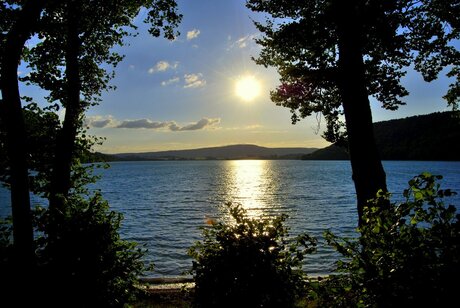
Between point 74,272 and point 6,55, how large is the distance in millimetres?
4507

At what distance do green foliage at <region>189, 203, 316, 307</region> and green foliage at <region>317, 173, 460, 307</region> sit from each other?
1094 mm

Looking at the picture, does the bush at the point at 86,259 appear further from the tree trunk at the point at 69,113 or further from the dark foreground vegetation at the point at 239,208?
the tree trunk at the point at 69,113

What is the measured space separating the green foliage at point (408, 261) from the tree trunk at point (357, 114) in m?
5.64

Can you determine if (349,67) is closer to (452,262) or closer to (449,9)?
(449,9)

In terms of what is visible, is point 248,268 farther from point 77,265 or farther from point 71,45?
point 71,45

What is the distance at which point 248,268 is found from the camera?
5.59m

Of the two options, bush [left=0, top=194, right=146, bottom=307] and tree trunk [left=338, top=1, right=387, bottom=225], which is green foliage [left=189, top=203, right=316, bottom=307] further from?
tree trunk [left=338, top=1, right=387, bottom=225]

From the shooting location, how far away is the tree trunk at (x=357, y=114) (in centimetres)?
1004

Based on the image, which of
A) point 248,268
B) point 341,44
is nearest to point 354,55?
point 341,44

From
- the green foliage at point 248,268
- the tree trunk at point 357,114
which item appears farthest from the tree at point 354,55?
the green foliage at point 248,268

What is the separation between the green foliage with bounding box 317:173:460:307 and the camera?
3.54 meters

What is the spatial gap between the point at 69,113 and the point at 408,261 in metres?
11.3

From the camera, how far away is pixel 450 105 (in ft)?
55.0

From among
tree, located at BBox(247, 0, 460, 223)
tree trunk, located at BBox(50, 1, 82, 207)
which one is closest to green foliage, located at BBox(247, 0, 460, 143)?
tree, located at BBox(247, 0, 460, 223)
